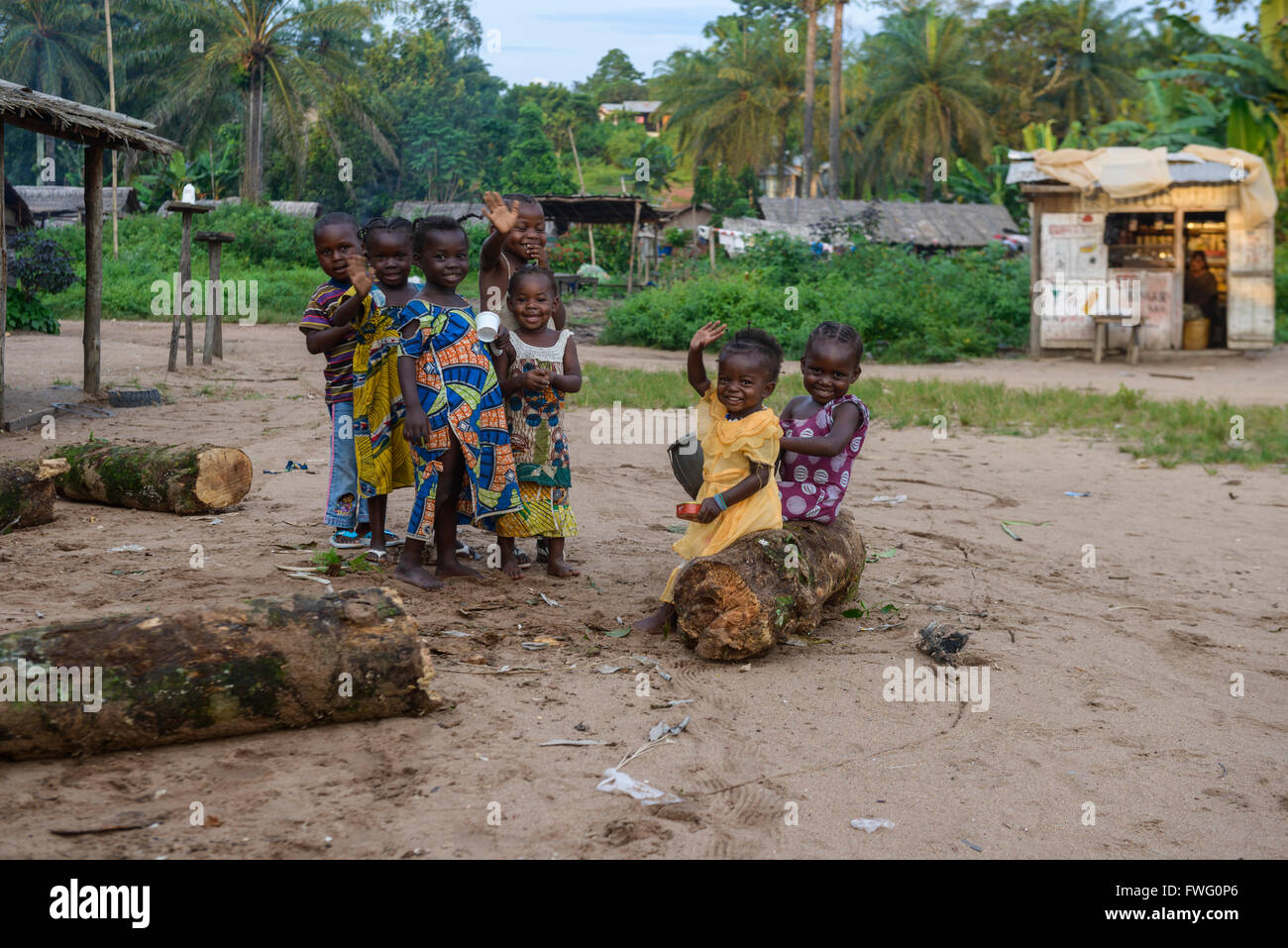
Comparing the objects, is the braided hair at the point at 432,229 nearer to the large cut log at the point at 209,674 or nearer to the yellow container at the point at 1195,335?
the large cut log at the point at 209,674

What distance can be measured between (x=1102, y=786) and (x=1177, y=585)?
2538mm

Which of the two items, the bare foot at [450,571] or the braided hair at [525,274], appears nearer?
the braided hair at [525,274]

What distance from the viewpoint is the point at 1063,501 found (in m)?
6.96

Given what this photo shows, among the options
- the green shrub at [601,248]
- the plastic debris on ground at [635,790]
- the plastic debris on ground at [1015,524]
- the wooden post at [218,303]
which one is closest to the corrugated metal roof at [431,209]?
the green shrub at [601,248]

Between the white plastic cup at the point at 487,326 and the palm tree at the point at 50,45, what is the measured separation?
43.6 metres

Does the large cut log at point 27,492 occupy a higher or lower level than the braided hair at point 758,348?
lower

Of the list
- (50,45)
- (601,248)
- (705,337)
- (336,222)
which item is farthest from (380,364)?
(50,45)

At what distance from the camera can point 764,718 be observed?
3.36 meters

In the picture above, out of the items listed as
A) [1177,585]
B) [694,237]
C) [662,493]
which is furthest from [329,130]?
[1177,585]

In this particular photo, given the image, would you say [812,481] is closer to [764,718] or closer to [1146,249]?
[764,718]

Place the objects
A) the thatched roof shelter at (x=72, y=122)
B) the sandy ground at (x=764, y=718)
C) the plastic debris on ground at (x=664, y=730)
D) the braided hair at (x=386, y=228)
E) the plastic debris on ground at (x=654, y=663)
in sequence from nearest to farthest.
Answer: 1. the sandy ground at (x=764, y=718)
2. the plastic debris on ground at (x=664, y=730)
3. the plastic debris on ground at (x=654, y=663)
4. the braided hair at (x=386, y=228)
5. the thatched roof shelter at (x=72, y=122)

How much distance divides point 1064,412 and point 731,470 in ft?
23.1

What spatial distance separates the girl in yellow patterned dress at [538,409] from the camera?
14.6 feet
